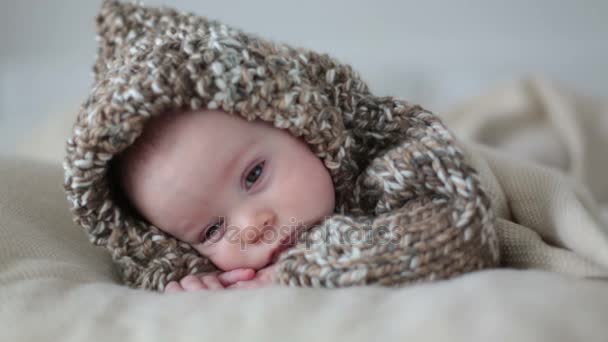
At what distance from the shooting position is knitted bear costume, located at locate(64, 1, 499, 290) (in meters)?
0.75

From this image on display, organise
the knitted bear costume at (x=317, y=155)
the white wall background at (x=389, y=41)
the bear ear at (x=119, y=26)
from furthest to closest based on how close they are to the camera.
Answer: the white wall background at (x=389, y=41)
the bear ear at (x=119, y=26)
the knitted bear costume at (x=317, y=155)

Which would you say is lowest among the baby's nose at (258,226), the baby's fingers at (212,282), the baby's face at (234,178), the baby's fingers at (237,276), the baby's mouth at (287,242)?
the baby's fingers at (212,282)

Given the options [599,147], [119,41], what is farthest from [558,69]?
[119,41]

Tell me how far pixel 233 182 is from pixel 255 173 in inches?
1.3

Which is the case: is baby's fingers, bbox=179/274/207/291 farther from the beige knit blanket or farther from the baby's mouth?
the beige knit blanket

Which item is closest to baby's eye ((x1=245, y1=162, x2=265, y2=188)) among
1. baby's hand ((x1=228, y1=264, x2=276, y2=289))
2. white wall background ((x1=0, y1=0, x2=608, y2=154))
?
baby's hand ((x1=228, y1=264, x2=276, y2=289))

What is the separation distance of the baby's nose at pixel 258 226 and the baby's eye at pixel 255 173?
0.05 meters

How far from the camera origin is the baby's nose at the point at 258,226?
0.84 m

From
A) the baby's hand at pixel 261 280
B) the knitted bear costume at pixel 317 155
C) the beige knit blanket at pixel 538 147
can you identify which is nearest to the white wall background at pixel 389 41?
the beige knit blanket at pixel 538 147

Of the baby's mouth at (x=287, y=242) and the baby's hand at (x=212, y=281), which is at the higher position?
the baby's mouth at (x=287, y=242)

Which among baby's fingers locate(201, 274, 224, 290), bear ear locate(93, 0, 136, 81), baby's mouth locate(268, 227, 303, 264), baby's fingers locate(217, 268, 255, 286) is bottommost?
baby's fingers locate(201, 274, 224, 290)

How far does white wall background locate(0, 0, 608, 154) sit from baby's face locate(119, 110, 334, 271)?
134 centimetres

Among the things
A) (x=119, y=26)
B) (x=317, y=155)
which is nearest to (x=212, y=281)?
(x=317, y=155)

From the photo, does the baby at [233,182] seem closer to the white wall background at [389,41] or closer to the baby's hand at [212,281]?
the baby's hand at [212,281]
